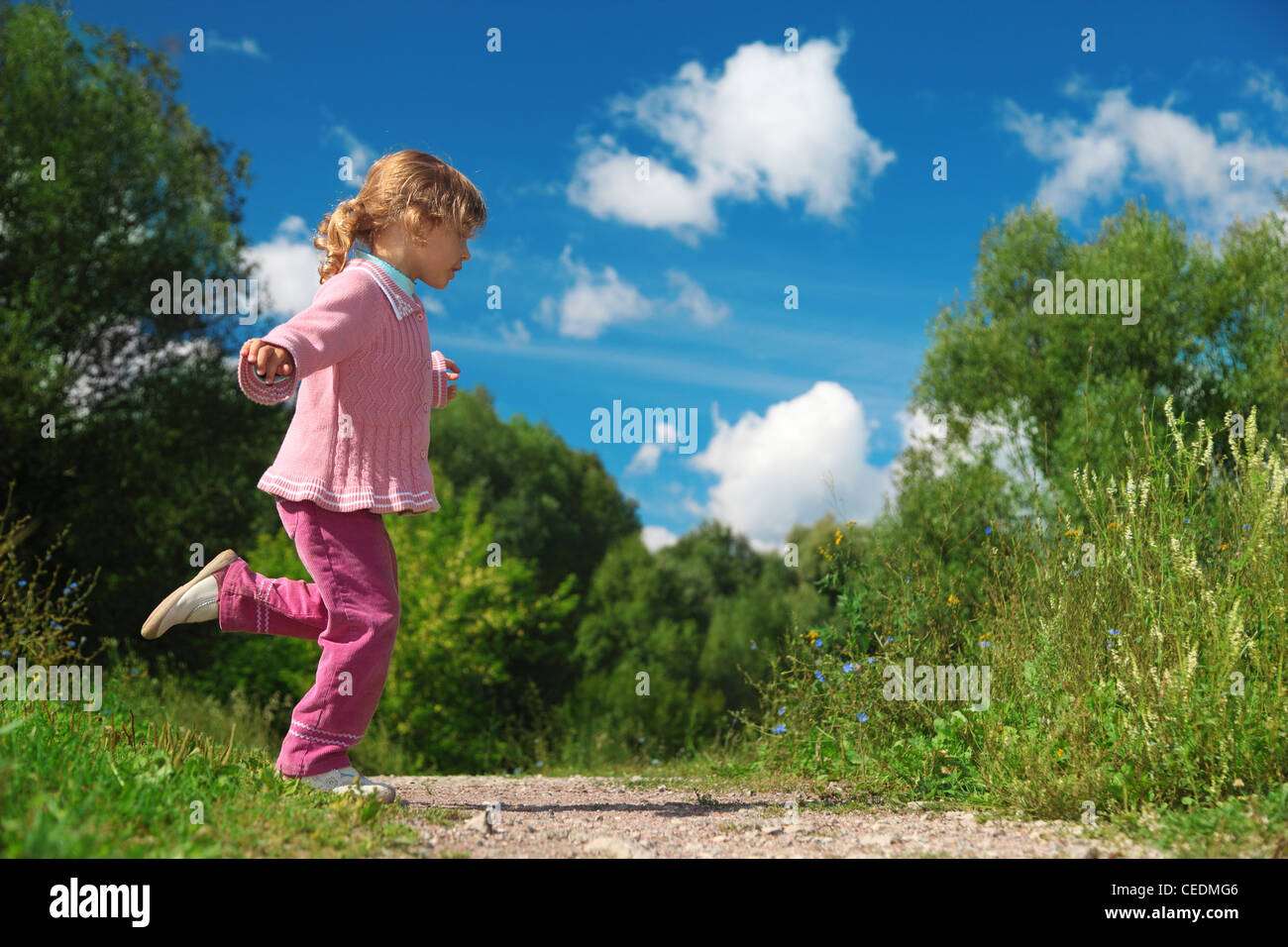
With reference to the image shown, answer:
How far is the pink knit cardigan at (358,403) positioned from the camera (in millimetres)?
3230

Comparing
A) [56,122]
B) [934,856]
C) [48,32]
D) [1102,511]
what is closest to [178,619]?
[934,856]

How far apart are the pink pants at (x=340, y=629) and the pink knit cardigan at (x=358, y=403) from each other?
0.35 ft

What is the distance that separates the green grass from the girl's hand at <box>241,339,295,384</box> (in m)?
1.29

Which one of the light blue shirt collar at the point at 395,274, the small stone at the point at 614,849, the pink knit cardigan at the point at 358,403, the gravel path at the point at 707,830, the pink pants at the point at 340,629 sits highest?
the light blue shirt collar at the point at 395,274

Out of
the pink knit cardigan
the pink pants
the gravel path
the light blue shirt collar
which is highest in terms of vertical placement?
the light blue shirt collar

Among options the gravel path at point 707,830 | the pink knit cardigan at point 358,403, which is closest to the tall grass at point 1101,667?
the gravel path at point 707,830

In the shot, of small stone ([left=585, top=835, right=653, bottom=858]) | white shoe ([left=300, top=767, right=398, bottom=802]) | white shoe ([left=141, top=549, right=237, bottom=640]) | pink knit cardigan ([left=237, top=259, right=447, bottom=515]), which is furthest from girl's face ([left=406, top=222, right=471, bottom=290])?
small stone ([left=585, top=835, right=653, bottom=858])

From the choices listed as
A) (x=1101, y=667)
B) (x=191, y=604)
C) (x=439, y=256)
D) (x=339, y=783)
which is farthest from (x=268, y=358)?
(x=1101, y=667)

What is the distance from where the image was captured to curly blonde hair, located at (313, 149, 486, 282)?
361cm

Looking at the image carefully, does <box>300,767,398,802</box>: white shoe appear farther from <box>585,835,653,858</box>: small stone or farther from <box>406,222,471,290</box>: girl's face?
<box>406,222,471,290</box>: girl's face

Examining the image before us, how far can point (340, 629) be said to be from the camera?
10.8 ft

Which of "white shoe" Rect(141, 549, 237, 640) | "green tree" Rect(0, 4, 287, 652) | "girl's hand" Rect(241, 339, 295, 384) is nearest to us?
"girl's hand" Rect(241, 339, 295, 384)

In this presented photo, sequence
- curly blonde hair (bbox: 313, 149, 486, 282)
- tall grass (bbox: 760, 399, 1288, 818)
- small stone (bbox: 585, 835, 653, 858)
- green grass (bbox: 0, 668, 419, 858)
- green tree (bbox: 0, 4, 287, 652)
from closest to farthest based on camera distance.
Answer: green grass (bbox: 0, 668, 419, 858) → small stone (bbox: 585, 835, 653, 858) → tall grass (bbox: 760, 399, 1288, 818) → curly blonde hair (bbox: 313, 149, 486, 282) → green tree (bbox: 0, 4, 287, 652)

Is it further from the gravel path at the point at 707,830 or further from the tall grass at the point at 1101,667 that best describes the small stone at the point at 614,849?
the tall grass at the point at 1101,667
